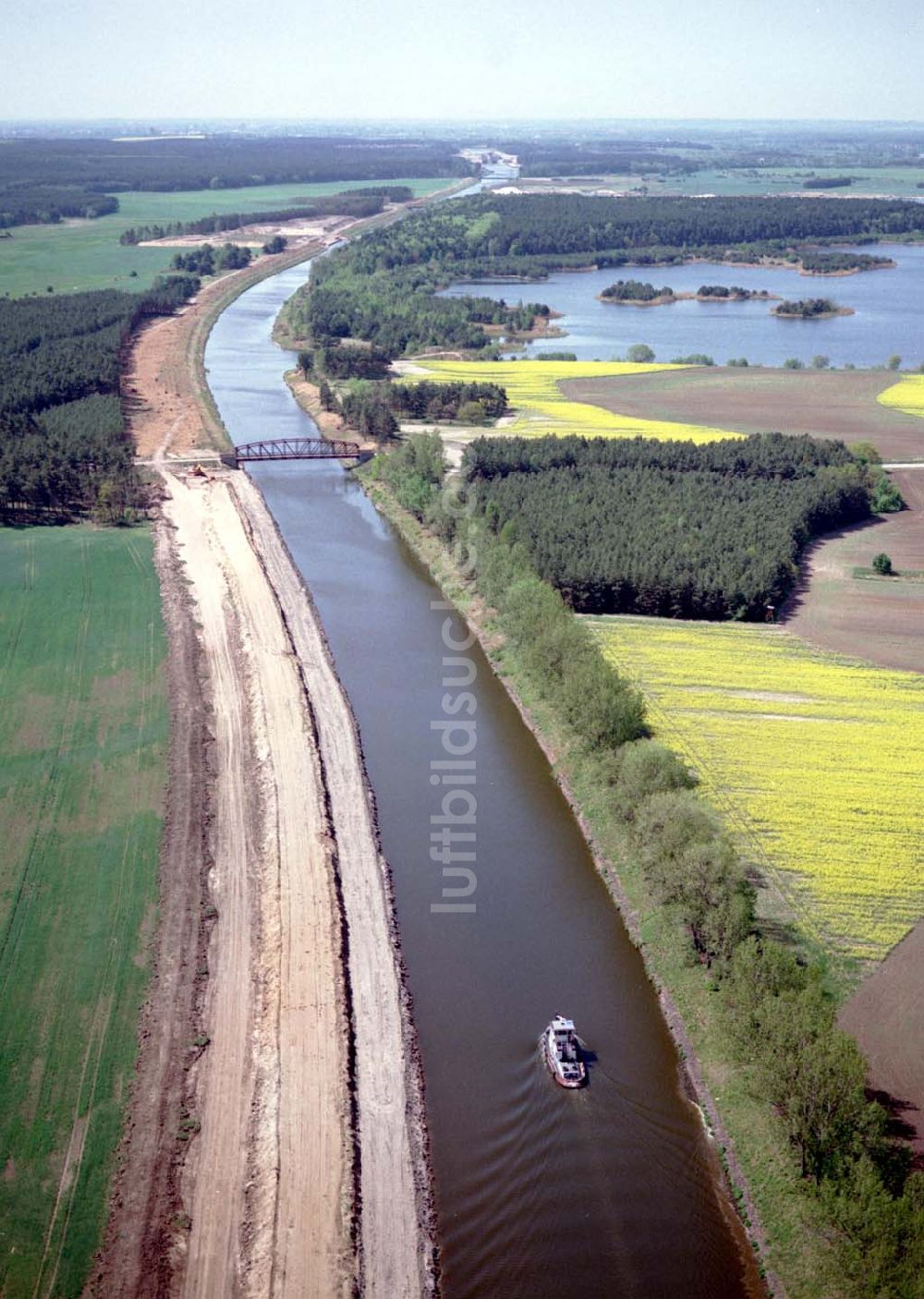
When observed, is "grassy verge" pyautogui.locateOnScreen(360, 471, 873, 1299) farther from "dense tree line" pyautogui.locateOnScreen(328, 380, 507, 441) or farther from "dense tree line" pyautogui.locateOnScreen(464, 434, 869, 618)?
"dense tree line" pyautogui.locateOnScreen(328, 380, 507, 441)

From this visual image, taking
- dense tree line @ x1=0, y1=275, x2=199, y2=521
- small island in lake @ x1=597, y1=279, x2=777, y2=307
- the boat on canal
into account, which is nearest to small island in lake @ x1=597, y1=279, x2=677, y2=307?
small island in lake @ x1=597, y1=279, x2=777, y2=307

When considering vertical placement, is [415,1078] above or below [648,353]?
below

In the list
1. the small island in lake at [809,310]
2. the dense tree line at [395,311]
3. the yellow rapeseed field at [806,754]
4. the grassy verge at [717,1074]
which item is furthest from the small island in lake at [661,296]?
the grassy verge at [717,1074]

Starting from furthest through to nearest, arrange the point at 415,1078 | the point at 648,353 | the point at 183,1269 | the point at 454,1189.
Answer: the point at 648,353 → the point at 415,1078 → the point at 454,1189 → the point at 183,1269

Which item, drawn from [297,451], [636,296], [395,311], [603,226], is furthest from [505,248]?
[297,451]

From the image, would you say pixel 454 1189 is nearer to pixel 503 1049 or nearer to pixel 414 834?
pixel 503 1049

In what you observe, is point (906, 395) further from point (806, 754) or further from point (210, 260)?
point (210, 260)

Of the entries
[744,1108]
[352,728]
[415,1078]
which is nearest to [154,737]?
[352,728]
